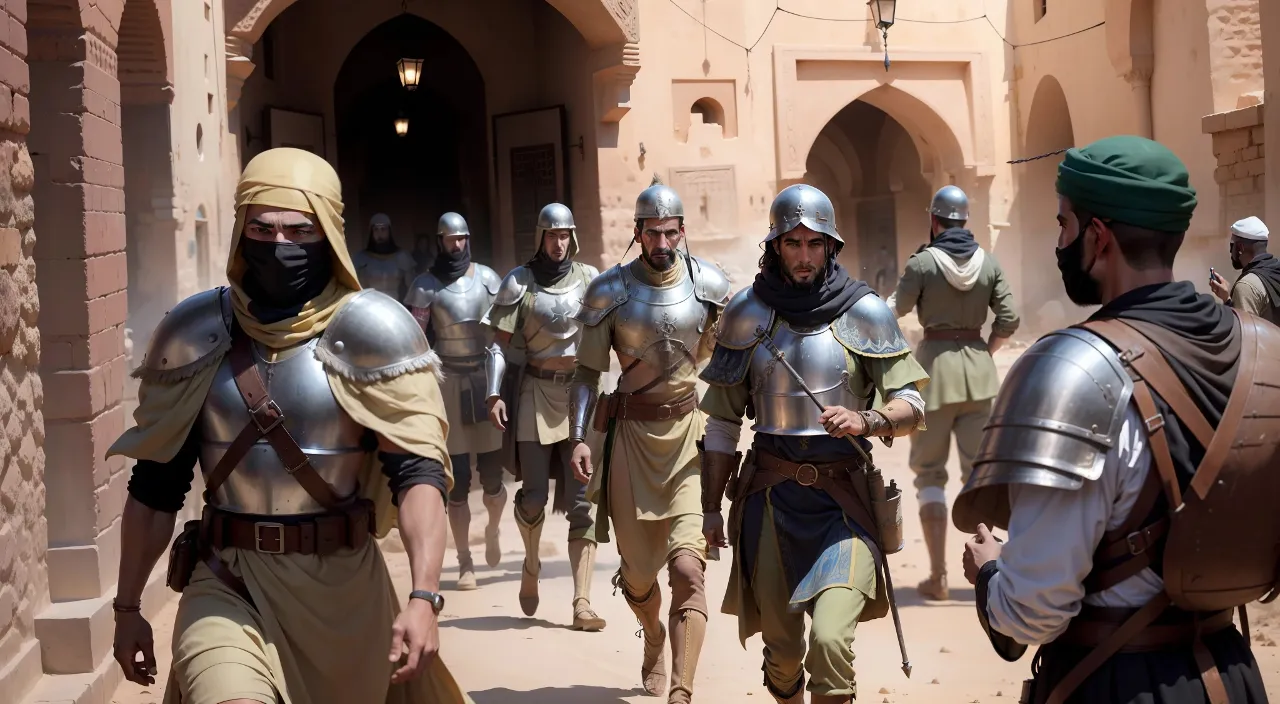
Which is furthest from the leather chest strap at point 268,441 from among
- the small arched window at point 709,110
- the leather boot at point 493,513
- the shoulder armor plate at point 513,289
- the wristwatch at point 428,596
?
the small arched window at point 709,110

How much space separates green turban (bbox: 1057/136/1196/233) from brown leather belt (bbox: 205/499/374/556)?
1.74 m

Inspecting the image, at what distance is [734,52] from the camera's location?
15.2 metres

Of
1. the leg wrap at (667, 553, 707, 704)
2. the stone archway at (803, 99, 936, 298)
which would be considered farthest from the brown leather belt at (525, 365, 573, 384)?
the stone archway at (803, 99, 936, 298)

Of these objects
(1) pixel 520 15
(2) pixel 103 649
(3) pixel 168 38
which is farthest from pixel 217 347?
(1) pixel 520 15

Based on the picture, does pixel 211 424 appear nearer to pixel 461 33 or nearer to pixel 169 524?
pixel 169 524

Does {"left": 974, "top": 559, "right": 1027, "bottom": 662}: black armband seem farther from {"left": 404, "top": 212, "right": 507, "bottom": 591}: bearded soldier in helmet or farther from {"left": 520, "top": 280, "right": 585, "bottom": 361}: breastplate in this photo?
{"left": 404, "top": 212, "right": 507, "bottom": 591}: bearded soldier in helmet

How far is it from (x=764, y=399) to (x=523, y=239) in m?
11.5

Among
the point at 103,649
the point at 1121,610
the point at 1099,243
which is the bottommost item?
the point at 103,649

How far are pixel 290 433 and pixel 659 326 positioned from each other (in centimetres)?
275

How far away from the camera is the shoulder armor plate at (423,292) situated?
8.91 m

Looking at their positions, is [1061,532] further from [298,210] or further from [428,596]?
[298,210]

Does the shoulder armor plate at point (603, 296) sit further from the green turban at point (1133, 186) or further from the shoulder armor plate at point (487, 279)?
the green turban at point (1133, 186)

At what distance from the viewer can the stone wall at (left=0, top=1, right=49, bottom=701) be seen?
16.2ft

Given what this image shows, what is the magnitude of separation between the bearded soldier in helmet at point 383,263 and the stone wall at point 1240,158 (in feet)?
22.7
